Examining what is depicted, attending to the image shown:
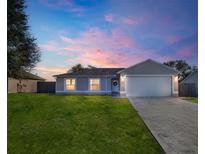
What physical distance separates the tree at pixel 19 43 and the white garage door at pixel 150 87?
413 inches

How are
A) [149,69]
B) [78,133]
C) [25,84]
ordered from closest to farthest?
[78,133], [149,69], [25,84]

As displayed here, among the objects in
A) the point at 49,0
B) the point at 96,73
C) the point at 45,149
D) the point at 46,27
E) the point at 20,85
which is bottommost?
the point at 45,149

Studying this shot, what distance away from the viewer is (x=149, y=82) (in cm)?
1630

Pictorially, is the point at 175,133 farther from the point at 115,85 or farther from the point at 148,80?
the point at 115,85

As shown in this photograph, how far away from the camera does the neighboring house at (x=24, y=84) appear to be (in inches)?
800

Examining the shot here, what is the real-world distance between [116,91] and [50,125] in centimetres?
1334

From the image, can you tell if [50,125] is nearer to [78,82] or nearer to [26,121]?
[26,121]

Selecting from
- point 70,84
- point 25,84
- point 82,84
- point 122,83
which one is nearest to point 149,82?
point 122,83

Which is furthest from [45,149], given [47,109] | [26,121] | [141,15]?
[141,15]

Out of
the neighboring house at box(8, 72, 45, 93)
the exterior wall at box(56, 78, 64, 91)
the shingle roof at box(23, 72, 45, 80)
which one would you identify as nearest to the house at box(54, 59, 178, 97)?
the exterior wall at box(56, 78, 64, 91)

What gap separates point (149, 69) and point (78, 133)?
1233 cm

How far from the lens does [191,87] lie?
19812 mm

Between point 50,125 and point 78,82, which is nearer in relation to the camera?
point 50,125

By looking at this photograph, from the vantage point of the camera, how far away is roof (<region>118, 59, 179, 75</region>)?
16431mm
